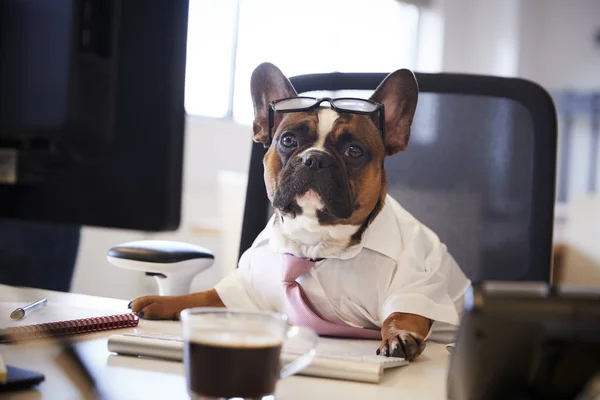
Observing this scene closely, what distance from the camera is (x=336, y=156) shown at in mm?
823

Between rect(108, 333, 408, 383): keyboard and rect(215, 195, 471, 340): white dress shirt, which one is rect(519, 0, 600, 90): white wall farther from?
rect(108, 333, 408, 383): keyboard

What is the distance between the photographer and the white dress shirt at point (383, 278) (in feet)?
2.77

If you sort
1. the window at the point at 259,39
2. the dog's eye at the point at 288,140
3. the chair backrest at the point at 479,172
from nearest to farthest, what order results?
the dog's eye at the point at 288,140
the chair backrest at the point at 479,172
the window at the point at 259,39

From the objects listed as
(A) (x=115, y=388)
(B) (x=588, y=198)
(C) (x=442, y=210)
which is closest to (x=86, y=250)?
(C) (x=442, y=210)

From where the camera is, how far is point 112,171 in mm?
558

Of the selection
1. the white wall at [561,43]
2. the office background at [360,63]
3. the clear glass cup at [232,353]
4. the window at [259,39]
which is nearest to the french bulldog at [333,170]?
the clear glass cup at [232,353]

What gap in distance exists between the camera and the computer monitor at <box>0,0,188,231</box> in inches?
20.3

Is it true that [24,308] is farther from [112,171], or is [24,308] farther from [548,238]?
[548,238]

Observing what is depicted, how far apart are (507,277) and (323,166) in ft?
1.82

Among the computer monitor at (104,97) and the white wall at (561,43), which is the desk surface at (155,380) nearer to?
the computer monitor at (104,97)

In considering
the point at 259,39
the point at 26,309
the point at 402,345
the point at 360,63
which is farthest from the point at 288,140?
the point at 360,63

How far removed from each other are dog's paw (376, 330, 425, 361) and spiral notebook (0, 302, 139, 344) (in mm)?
314

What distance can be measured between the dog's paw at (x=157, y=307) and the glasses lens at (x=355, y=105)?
0.35 m

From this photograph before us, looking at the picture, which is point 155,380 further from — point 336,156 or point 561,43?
point 561,43
